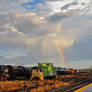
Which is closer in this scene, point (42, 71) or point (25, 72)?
point (42, 71)

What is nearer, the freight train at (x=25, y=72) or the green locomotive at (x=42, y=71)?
the freight train at (x=25, y=72)

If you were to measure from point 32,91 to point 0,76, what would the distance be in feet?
45.6

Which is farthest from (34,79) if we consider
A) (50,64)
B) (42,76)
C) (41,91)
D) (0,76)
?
(41,91)

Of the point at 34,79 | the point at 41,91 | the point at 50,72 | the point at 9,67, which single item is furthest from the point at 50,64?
the point at 41,91

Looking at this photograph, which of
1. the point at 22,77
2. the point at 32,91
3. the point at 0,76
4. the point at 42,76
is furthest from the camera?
the point at 22,77

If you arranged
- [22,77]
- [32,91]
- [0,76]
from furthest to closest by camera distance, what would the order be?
1. [22,77]
2. [0,76]
3. [32,91]

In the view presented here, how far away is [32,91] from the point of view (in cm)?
1636

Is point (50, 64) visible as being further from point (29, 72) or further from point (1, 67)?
point (1, 67)

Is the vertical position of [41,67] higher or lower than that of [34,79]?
higher

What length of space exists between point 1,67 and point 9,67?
68.3 inches

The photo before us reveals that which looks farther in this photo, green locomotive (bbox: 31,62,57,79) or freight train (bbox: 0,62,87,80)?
green locomotive (bbox: 31,62,57,79)

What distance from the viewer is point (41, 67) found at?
32.4 m

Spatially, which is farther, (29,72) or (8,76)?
(29,72)

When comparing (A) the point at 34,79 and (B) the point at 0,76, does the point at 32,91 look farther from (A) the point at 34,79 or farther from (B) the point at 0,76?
(A) the point at 34,79
